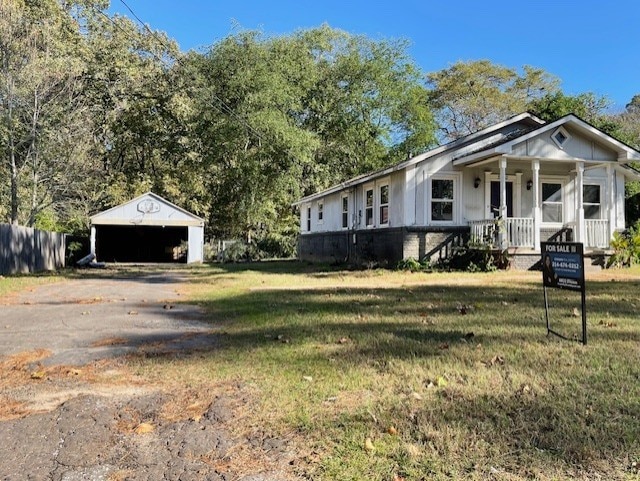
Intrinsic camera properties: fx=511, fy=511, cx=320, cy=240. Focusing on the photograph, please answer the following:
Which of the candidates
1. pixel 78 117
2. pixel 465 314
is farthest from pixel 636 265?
pixel 78 117

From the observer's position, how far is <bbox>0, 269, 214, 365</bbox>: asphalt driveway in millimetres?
5781

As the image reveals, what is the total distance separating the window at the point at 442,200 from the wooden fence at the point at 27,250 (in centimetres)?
1407

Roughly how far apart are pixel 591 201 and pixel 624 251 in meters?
2.85

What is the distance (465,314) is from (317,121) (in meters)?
26.3

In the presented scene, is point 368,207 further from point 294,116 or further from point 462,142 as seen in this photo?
→ point 294,116

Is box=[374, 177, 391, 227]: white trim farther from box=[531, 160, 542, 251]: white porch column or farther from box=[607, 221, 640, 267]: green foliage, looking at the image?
box=[607, 221, 640, 267]: green foliage

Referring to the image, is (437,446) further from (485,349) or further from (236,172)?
(236,172)

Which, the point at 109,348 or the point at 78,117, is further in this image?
the point at 78,117

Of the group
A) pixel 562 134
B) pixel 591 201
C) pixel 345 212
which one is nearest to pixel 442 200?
pixel 562 134

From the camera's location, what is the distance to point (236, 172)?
30109 mm

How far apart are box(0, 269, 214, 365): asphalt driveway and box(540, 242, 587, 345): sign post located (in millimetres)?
3896

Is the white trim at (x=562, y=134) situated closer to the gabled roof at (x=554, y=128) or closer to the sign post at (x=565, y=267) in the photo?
the gabled roof at (x=554, y=128)

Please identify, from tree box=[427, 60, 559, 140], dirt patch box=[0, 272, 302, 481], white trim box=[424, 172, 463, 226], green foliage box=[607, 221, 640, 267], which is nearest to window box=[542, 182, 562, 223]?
green foliage box=[607, 221, 640, 267]

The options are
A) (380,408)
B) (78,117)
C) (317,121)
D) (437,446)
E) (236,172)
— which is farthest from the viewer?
(317,121)
